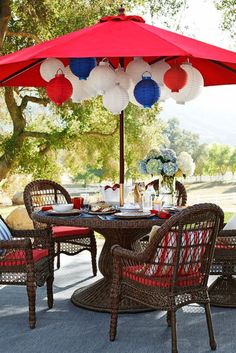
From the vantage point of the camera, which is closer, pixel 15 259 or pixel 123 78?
pixel 15 259

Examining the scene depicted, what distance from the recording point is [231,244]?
4.58 meters

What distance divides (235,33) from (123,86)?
16.0ft

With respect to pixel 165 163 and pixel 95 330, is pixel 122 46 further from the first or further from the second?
pixel 95 330

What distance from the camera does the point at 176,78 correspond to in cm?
464

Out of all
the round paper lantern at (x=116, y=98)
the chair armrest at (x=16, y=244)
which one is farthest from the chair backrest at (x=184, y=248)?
the round paper lantern at (x=116, y=98)

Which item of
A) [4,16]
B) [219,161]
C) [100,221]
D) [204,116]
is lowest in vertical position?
[219,161]

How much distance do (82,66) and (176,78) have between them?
77cm

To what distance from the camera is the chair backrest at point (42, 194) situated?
219 inches

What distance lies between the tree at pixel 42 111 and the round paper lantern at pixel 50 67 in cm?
378

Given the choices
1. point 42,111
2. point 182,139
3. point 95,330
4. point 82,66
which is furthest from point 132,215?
point 182,139

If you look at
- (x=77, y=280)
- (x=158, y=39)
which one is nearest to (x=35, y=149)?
(x=77, y=280)

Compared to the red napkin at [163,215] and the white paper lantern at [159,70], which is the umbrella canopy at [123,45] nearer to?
the white paper lantern at [159,70]

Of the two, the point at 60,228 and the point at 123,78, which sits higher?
the point at 123,78

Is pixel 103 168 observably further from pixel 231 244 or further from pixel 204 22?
pixel 231 244
